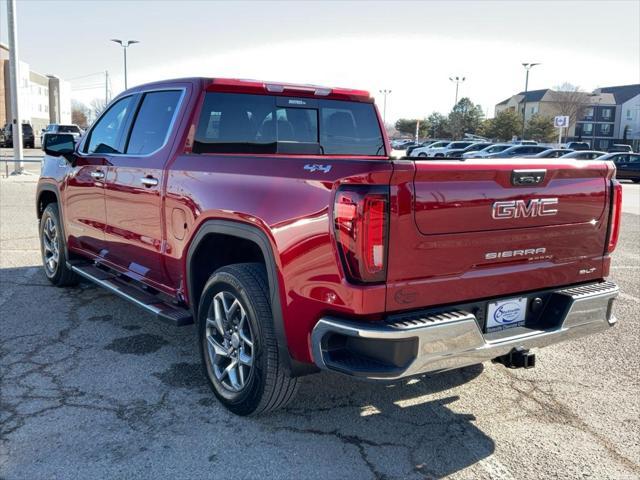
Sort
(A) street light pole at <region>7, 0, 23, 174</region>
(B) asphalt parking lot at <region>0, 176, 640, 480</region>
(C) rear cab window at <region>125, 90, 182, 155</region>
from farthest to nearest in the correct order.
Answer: (A) street light pole at <region>7, 0, 23, 174</region>
(C) rear cab window at <region>125, 90, 182, 155</region>
(B) asphalt parking lot at <region>0, 176, 640, 480</region>

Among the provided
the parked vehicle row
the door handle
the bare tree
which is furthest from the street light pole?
the bare tree

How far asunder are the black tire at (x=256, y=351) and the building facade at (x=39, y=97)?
250 feet

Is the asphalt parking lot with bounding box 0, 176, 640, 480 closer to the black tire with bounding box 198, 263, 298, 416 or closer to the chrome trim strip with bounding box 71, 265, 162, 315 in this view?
the black tire with bounding box 198, 263, 298, 416

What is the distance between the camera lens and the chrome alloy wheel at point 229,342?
3484mm

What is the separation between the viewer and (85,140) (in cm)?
565

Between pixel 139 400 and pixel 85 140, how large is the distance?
2.85 m

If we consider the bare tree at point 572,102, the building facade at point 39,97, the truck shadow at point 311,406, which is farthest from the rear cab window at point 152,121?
the bare tree at point 572,102

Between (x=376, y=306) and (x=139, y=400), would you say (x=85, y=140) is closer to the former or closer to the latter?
(x=139, y=400)

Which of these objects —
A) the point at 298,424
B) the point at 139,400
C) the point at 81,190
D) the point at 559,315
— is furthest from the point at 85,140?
the point at 559,315

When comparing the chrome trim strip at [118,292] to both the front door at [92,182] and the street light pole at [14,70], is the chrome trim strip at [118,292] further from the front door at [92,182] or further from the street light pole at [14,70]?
the street light pole at [14,70]

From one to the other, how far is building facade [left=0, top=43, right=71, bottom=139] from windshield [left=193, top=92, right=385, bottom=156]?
246 ft

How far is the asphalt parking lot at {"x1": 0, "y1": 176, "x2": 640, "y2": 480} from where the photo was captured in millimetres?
3080

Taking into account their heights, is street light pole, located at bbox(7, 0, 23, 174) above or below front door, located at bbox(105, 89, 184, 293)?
above

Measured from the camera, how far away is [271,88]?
461 cm
